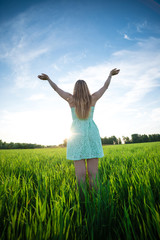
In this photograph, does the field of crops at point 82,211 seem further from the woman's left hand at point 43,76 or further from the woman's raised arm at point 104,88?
the woman's left hand at point 43,76

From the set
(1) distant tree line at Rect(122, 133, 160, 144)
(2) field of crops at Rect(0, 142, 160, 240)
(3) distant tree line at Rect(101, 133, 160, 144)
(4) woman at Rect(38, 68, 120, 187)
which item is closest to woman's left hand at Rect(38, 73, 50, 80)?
(4) woman at Rect(38, 68, 120, 187)

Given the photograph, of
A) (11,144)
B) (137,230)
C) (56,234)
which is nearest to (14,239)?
(56,234)

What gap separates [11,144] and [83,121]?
5309 cm

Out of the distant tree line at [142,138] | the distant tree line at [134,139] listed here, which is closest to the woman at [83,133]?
the distant tree line at [134,139]

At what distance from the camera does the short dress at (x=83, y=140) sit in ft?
5.61

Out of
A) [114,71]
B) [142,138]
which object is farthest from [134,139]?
[114,71]

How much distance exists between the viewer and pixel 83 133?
1.81 meters

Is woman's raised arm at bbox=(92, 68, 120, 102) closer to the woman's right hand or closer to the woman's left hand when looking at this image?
the woman's right hand

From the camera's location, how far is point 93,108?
2020 millimetres

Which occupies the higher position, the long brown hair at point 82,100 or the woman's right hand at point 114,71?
the woman's right hand at point 114,71

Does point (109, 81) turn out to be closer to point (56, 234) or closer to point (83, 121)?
point (83, 121)

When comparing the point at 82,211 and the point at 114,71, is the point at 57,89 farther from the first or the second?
the point at 82,211

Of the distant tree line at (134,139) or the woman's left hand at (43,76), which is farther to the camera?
the distant tree line at (134,139)

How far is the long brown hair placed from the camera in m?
1.87
